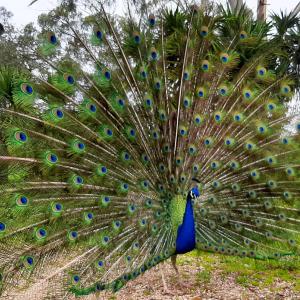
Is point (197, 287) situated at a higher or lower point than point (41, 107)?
lower

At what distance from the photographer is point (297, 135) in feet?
15.0

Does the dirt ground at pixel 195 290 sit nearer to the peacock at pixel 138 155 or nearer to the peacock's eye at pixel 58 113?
the peacock at pixel 138 155

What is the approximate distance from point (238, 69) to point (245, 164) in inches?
48.6

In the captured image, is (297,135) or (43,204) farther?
(297,135)

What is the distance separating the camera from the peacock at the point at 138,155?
342 centimetres

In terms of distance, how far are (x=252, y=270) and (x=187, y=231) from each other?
→ 2.08m

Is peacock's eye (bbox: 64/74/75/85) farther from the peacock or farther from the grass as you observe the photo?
the grass

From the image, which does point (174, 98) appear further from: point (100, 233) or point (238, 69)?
point (100, 233)

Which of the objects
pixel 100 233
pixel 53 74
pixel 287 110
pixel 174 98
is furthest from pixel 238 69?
pixel 100 233

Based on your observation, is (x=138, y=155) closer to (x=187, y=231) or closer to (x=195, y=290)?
(x=187, y=231)

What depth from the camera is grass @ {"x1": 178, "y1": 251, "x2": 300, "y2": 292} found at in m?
5.01

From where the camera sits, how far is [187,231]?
400cm

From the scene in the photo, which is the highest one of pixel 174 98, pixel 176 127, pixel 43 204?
pixel 174 98

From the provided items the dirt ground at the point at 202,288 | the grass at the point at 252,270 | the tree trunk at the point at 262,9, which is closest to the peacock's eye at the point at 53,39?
the dirt ground at the point at 202,288
